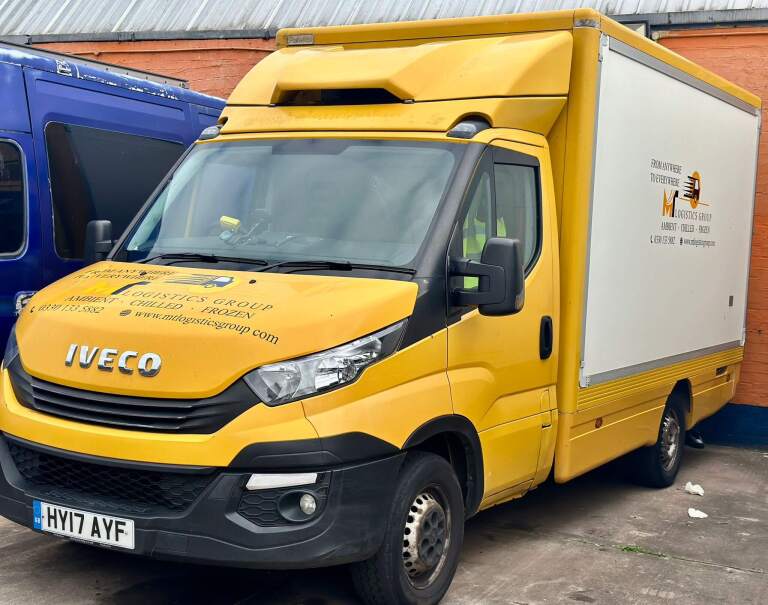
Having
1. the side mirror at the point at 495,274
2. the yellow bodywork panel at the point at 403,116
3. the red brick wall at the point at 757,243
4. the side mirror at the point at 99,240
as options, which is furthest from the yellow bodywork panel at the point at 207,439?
the red brick wall at the point at 757,243

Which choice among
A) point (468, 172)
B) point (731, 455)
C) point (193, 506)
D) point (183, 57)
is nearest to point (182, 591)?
point (193, 506)

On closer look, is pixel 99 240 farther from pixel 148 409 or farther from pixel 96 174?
pixel 96 174

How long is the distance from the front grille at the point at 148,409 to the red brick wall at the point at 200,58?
8.15m

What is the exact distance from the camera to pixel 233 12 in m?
13.2

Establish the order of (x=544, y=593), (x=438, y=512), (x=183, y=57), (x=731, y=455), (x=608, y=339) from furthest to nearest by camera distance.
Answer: (x=183, y=57), (x=731, y=455), (x=608, y=339), (x=544, y=593), (x=438, y=512)

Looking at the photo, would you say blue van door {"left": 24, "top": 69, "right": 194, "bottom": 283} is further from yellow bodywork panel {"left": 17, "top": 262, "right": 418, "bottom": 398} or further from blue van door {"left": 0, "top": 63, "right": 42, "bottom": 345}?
yellow bodywork panel {"left": 17, "top": 262, "right": 418, "bottom": 398}

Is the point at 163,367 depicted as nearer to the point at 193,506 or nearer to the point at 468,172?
the point at 193,506

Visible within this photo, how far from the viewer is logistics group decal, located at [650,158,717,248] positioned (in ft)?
24.3

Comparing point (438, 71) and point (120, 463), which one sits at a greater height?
point (438, 71)

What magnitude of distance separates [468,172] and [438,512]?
65.8 inches

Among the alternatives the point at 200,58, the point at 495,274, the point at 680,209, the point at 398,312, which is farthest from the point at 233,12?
the point at 398,312

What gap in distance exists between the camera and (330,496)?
456 cm

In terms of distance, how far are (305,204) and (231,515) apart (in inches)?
69.2

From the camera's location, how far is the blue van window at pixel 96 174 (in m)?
7.82
